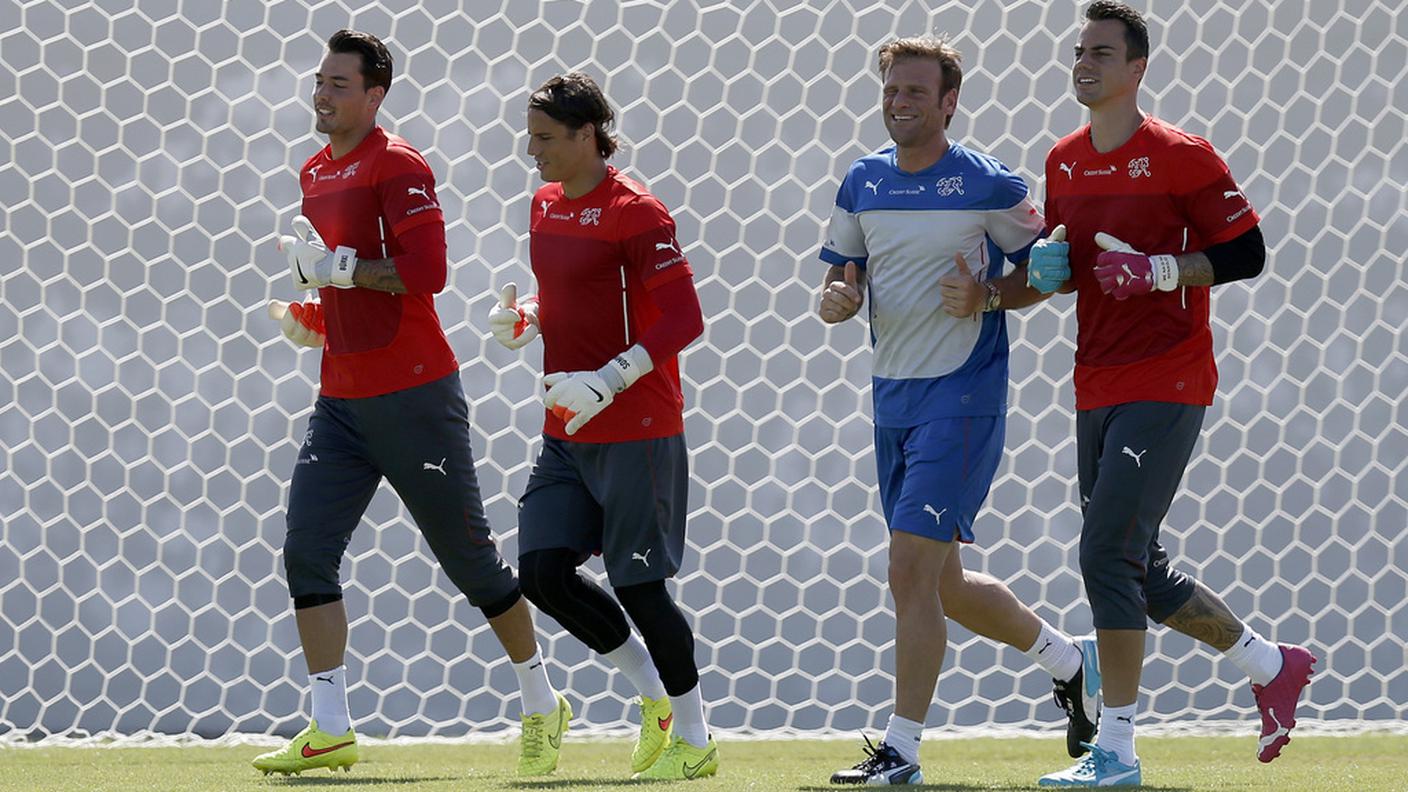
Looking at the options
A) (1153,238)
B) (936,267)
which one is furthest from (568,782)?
(1153,238)

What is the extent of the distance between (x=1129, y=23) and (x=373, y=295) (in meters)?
1.75

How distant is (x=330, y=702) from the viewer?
4273 millimetres

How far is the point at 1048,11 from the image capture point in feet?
20.4

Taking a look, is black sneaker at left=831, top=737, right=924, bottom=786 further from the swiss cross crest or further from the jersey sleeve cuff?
the swiss cross crest

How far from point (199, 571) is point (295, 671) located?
490 mm

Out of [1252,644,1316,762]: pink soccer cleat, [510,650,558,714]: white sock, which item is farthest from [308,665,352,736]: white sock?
[1252,644,1316,762]: pink soccer cleat

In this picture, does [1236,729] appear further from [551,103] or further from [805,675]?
[551,103]

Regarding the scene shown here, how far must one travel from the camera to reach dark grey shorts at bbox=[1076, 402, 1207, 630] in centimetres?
373

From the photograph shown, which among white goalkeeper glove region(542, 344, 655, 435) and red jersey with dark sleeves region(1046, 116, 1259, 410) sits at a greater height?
red jersey with dark sleeves region(1046, 116, 1259, 410)

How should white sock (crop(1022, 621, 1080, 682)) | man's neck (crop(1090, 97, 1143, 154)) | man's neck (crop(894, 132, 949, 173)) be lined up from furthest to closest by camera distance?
white sock (crop(1022, 621, 1080, 682)), man's neck (crop(894, 132, 949, 173)), man's neck (crop(1090, 97, 1143, 154))

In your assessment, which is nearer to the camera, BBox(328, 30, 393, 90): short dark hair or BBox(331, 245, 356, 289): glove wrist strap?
BBox(331, 245, 356, 289): glove wrist strap

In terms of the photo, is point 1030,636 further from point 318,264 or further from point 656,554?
point 318,264

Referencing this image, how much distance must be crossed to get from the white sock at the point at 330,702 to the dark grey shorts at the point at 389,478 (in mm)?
194

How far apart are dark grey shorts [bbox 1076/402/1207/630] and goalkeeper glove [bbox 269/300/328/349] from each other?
6.12 ft
